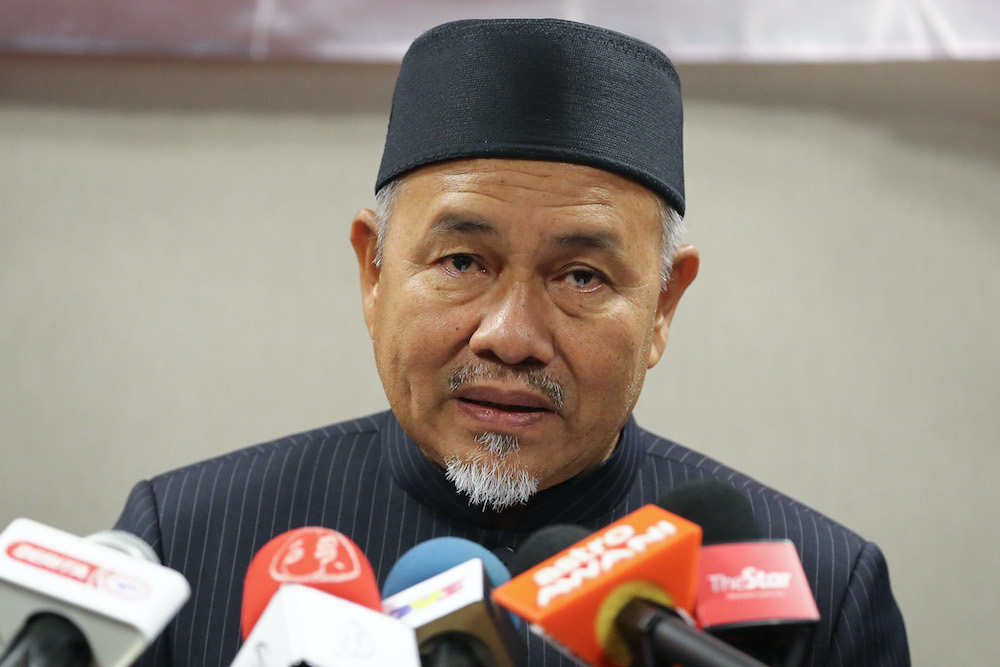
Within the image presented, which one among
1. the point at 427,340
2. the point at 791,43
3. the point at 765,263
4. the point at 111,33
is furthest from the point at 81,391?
the point at 791,43

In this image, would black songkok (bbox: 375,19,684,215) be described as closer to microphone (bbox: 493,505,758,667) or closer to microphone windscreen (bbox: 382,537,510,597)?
Answer: microphone windscreen (bbox: 382,537,510,597)

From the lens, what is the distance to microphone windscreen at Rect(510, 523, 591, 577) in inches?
38.8

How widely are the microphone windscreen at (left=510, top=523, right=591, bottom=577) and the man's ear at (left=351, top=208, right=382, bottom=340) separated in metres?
0.70

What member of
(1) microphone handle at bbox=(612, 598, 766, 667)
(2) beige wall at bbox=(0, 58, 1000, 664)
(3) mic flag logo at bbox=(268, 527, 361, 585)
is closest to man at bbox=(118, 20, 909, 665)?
(3) mic flag logo at bbox=(268, 527, 361, 585)

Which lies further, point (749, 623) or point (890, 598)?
point (890, 598)

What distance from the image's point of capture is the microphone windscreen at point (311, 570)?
0.90 m

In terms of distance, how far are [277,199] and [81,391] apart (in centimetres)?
70

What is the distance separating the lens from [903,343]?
8.70 ft

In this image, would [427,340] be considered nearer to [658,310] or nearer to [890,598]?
[658,310]

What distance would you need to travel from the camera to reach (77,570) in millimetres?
793

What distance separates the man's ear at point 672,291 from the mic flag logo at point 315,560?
0.81 metres

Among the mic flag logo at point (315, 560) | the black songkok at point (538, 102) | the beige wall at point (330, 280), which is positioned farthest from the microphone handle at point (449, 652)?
the beige wall at point (330, 280)

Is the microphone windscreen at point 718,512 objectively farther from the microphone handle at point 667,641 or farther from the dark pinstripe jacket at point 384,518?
the dark pinstripe jacket at point 384,518

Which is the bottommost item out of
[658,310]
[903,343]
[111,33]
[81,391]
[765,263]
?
[81,391]
